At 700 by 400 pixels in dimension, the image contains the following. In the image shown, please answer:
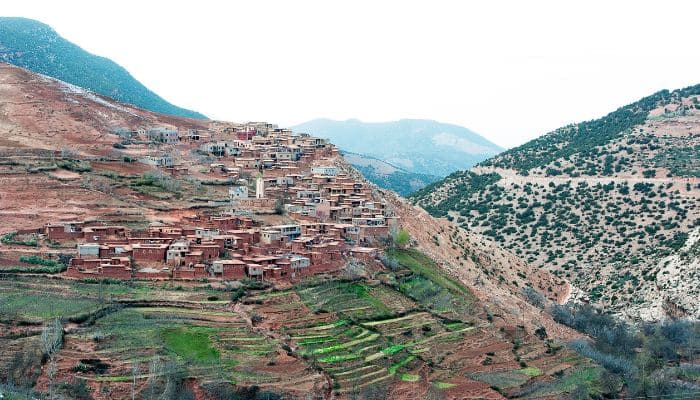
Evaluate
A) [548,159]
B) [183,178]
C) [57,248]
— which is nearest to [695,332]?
[183,178]

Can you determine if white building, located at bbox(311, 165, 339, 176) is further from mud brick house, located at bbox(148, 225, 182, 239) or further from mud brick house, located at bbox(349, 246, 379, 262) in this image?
mud brick house, located at bbox(148, 225, 182, 239)

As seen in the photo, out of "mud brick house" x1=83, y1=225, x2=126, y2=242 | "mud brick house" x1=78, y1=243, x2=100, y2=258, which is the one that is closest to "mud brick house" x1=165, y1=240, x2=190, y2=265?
"mud brick house" x1=78, y1=243, x2=100, y2=258

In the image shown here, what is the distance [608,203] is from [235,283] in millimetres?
47060

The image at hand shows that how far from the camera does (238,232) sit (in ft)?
129

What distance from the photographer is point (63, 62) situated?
96938mm

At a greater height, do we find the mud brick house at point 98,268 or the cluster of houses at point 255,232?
the cluster of houses at point 255,232

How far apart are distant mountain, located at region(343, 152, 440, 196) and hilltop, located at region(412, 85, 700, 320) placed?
5725 cm

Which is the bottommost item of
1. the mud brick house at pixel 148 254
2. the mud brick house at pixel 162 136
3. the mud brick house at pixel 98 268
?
the mud brick house at pixel 98 268

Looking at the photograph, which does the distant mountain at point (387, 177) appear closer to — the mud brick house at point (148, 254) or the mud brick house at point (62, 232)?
the mud brick house at point (62, 232)

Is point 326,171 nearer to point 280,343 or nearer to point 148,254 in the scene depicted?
point 148,254

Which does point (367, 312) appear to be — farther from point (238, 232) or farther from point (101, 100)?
point (101, 100)

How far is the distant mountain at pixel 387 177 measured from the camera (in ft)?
511

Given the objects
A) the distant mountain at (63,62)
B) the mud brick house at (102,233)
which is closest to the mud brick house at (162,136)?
the mud brick house at (102,233)

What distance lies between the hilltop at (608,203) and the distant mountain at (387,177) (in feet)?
188
